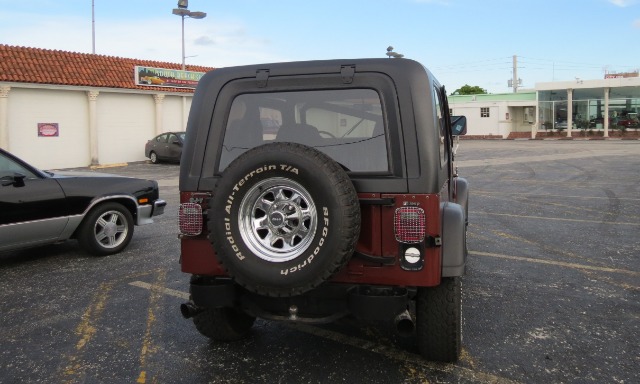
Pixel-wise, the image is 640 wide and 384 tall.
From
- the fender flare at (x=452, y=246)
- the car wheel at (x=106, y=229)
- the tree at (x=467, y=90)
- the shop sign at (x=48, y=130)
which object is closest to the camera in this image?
the fender flare at (x=452, y=246)

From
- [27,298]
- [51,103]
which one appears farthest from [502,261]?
[51,103]

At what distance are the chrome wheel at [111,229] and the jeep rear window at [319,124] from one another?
12.7 feet

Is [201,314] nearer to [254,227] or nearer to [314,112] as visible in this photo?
[254,227]

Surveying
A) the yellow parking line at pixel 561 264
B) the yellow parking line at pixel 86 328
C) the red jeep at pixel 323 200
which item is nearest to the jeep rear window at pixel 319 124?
the red jeep at pixel 323 200

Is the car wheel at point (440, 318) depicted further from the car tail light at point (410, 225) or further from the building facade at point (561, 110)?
the building facade at point (561, 110)

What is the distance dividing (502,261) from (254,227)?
4.06m

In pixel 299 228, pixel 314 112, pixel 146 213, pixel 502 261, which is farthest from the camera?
pixel 146 213

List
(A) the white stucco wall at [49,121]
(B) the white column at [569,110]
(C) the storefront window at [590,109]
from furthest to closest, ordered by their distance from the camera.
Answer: (B) the white column at [569,110], (C) the storefront window at [590,109], (A) the white stucco wall at [49,121]

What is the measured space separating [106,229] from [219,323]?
3.53m

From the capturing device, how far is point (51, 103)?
21.7 meters

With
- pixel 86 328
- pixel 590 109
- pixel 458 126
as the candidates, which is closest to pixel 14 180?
pixel 86 328

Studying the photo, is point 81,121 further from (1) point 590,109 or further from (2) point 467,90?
(2) point 467,90

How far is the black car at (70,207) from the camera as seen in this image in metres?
5.91

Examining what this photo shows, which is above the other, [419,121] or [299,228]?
[419,121]
